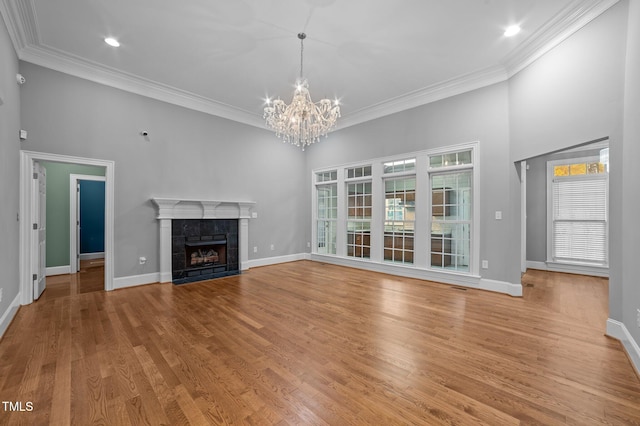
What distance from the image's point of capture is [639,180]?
2.20 metres

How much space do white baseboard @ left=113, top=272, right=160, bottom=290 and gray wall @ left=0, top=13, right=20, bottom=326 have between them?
1104 mm

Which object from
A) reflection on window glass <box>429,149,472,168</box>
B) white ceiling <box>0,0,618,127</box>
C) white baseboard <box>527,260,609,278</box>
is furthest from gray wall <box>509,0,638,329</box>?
white baseboard <box>527,260,609,278</box>

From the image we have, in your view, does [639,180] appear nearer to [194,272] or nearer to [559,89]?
[559,89]

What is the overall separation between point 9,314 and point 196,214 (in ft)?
8.98

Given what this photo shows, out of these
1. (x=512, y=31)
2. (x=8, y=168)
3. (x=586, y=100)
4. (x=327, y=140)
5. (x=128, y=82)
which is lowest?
(x=8, y=168)

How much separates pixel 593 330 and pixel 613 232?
3.59 ft

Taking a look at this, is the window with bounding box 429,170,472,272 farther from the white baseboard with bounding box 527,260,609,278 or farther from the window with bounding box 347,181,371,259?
the white baseboard with bounding box 527,260,609,278

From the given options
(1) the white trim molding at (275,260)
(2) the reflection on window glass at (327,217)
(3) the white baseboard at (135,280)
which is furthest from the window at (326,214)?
(3) the white baseboard at (135,280)

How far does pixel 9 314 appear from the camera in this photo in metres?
3.00

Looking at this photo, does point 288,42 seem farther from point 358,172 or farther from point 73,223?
point 73,223

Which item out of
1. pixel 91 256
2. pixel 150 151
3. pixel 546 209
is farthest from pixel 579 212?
pixel 91 256

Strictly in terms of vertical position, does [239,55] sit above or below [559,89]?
above

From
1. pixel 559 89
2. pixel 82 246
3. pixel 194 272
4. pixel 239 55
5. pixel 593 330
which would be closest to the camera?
pixel 593 330

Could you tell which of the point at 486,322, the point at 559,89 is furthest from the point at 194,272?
the point at 559,89
